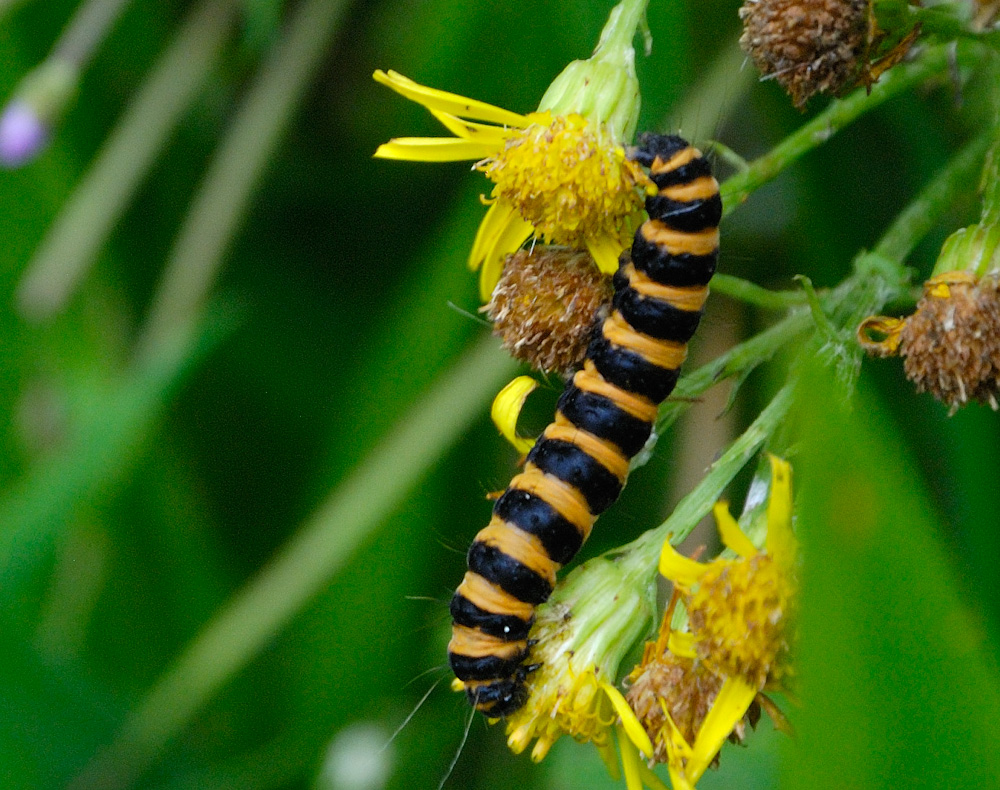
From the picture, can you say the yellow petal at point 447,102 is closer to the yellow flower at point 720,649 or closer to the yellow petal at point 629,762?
the yellow flower at point 720,649

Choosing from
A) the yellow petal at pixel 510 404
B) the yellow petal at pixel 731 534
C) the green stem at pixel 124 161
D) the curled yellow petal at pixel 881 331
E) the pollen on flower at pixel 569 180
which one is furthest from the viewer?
the green stem at pixel 124 161

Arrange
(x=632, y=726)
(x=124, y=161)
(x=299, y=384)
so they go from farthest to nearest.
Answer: (x=299, y=384) → (x=124, y=161) → (x=632, y=726)

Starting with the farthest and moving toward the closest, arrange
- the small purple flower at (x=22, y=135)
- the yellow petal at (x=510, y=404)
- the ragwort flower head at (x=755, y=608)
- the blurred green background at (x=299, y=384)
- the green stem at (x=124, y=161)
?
the green stem at (x=124, y=161) < the small purple flower at (x=22, y=135) < the blurred green background at (x=299, y=384) < the yellow petal at (x=510, y=404) < the ragwort flower head at (x=755, y=608)

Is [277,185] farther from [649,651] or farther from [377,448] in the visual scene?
[649,651]

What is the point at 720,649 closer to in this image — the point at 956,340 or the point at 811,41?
the point at 956,340

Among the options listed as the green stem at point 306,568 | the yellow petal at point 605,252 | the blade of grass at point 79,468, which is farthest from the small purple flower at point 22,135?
the yellow petal at point 605,252

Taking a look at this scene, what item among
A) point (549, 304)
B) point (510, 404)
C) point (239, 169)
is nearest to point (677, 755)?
point (510, 404)

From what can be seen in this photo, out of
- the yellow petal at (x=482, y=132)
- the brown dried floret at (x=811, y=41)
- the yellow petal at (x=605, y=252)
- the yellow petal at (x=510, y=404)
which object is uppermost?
the brown dried floret at (x=811, y=41)

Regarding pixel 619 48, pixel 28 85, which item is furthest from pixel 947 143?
pixel 28 85
